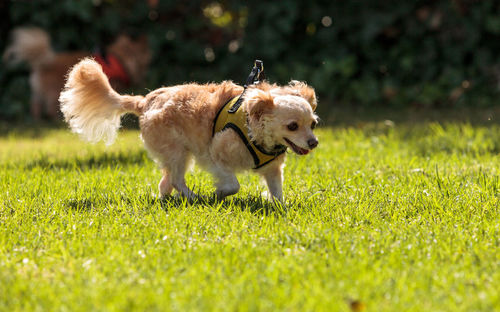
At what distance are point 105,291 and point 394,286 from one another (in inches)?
46.9

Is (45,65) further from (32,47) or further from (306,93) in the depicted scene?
(306,93)

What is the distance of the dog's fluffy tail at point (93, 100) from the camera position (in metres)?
4.41

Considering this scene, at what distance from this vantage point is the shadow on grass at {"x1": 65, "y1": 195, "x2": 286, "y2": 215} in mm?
3744

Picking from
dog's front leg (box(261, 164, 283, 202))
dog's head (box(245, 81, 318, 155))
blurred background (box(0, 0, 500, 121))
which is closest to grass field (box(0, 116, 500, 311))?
dog's front leg (box(261, 164, 283, 202))

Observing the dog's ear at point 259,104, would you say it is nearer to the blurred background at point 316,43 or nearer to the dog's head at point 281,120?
the dog's head at point 281,120

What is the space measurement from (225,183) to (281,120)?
0.57m

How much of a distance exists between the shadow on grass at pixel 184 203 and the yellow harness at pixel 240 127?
282mm

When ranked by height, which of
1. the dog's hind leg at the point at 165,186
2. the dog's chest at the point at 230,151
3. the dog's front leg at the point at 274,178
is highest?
the dog's chest at the point at 230,151

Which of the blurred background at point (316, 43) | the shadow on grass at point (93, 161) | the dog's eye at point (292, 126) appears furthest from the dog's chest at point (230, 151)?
the blurred background at point (316, 43)

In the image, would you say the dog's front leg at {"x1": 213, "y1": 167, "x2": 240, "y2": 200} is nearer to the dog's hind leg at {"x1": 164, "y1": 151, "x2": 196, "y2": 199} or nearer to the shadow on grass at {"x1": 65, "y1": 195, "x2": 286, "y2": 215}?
the shadow on grass at {"x1": 65, "y1": 195, "x2": 286, "y2": 215}

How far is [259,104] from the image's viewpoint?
12.5 feet

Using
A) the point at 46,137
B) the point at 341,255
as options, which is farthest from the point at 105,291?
the point at 46,137

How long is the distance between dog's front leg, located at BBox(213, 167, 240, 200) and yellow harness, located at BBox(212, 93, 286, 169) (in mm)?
202

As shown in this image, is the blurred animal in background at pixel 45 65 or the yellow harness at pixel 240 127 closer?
the yellow harness at pixel 240 127
